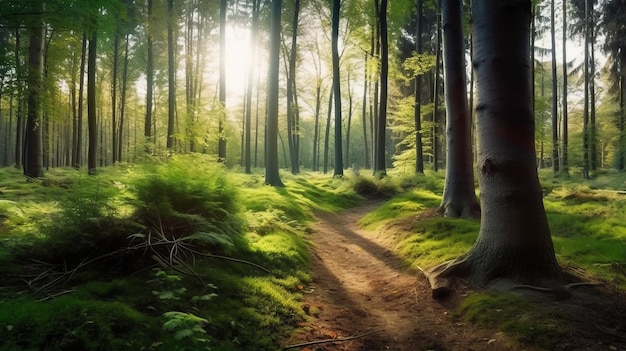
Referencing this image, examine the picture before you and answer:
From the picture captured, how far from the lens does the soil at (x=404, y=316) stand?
10.00ft

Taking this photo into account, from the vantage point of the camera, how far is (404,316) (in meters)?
4.04

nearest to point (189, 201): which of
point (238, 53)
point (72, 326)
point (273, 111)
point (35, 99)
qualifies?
point (72, 326)

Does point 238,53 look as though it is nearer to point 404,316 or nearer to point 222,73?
point 222,73

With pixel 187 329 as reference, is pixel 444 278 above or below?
below

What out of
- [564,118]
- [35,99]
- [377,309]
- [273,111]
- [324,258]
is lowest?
[377,309]

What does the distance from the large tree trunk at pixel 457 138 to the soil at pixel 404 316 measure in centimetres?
244

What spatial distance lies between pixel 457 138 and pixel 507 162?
12.8 ft

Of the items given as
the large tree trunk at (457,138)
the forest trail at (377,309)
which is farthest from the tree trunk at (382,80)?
the forest trail at (377,309)

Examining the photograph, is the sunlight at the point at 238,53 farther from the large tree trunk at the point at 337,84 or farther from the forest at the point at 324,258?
the forest at the point at 324,258

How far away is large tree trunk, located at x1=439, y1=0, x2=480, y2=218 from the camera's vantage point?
7582 millimetres

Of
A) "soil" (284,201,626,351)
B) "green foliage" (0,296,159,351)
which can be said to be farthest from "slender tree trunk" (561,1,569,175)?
"green foliage" (0,296,159,351)

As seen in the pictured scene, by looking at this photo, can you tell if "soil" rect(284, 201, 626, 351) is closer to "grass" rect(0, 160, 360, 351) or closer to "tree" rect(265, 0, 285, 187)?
"grass" rect(0, 160, 360, 351)

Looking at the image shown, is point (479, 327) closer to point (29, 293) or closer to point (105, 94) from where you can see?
point (29, 293)

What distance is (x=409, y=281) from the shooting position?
16.6 feet
